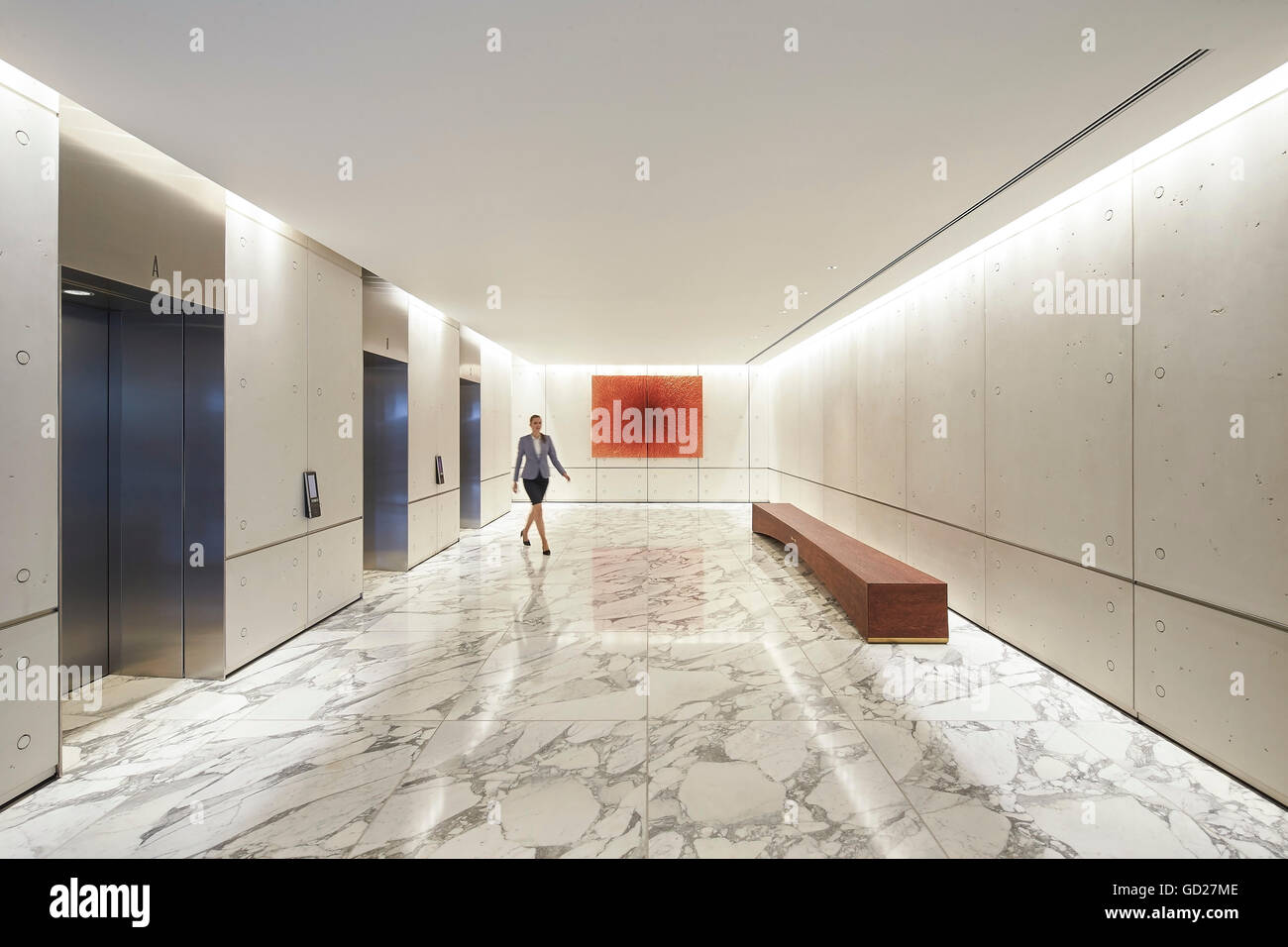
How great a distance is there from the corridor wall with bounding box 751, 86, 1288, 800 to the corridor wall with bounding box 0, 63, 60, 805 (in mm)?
5927

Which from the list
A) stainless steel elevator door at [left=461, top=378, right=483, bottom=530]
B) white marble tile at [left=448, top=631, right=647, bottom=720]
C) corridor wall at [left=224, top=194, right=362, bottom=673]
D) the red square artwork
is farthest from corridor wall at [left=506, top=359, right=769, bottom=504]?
white marble tile at [left=448, top=631, right=647, bottom=720]

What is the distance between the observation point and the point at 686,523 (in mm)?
11266

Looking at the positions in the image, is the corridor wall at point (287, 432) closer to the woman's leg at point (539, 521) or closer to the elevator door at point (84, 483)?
the elevator door at point (84, 483)

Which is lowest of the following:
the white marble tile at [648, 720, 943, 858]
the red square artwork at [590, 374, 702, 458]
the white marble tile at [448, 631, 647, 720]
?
the white marble tile at [648, 720, 943, 858]

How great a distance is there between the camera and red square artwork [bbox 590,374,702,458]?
14.1 meters

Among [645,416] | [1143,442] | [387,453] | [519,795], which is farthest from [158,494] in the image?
[645,416]

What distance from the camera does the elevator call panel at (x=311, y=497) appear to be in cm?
489

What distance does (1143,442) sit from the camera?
3381mm

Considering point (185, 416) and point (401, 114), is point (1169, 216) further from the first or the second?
point (185, 416)

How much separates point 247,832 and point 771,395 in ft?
42.2

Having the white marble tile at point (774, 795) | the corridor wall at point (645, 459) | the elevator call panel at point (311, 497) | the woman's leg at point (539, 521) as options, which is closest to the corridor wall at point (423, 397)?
the woman's leg at point (539, 521)

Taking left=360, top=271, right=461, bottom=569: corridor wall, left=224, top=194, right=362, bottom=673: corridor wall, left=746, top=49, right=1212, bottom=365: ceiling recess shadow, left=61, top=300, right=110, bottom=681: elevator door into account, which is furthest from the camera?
left=360, top=271, right=461, bottom=569: corridor wall

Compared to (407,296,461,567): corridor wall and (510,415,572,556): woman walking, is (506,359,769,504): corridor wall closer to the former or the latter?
(407,296,461,567): corridor wall
